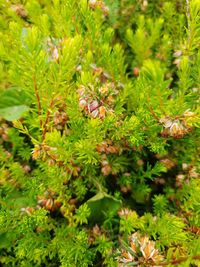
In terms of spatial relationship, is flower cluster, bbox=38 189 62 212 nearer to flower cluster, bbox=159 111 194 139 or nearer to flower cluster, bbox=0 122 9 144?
flower cluster, bbox=0 122 9 144

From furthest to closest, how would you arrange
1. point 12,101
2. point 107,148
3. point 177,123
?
point 12,101 < point 107,148 < point 177,123

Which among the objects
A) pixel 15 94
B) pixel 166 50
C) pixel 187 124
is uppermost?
pixel 166 50

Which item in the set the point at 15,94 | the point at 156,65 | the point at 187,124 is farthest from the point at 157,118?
the point at 15,94

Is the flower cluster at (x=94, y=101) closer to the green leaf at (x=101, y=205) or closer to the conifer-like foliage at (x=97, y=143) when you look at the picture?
the conifer-like foliage at (x=97, y=143)

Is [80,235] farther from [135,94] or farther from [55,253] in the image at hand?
[135,94]

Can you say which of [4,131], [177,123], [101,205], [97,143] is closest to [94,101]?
[97,143]

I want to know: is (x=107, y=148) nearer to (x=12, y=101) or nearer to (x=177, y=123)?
(x=177, y=123)
